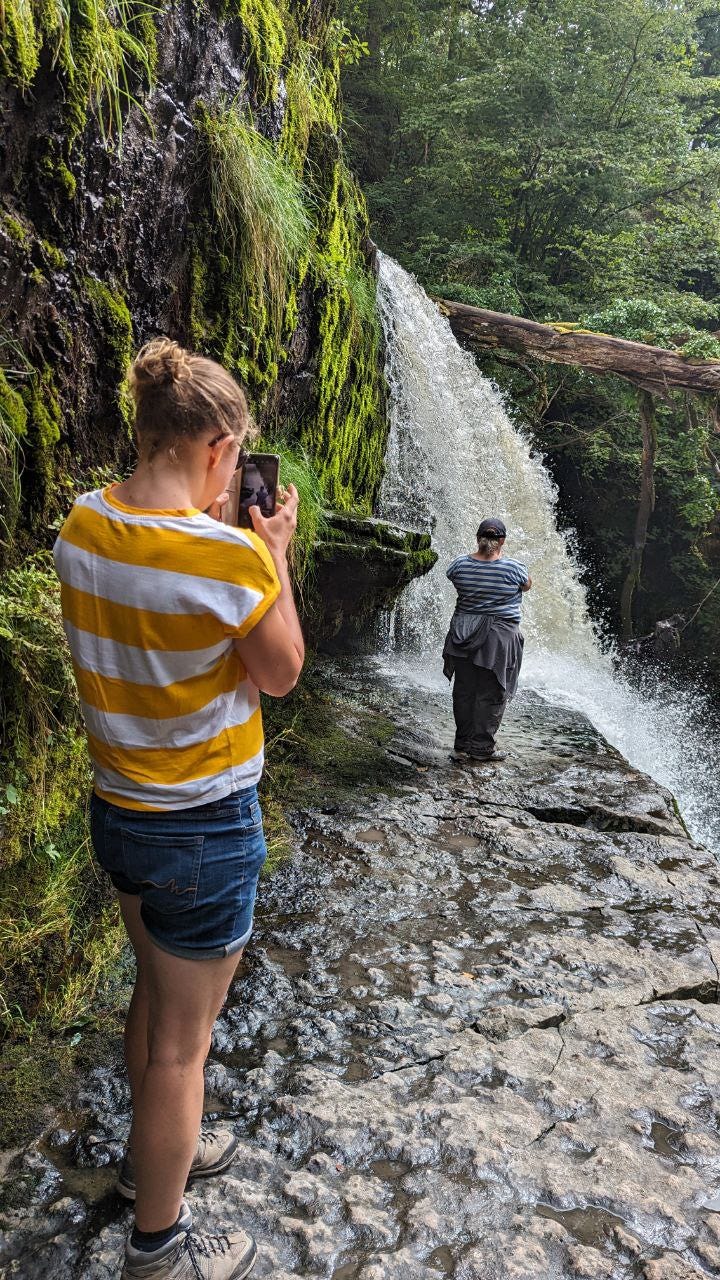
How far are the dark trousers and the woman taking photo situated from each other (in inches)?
168

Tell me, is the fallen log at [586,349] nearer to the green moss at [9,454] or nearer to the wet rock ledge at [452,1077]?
the wet rock ledge at [452,1077]

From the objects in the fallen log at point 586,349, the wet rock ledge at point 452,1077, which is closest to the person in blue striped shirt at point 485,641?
the wet rock ledge at point 452,1077

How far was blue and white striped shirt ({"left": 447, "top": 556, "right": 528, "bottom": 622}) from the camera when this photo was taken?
224 inches

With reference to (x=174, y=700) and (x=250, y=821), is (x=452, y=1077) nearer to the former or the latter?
(x=250, y=821)

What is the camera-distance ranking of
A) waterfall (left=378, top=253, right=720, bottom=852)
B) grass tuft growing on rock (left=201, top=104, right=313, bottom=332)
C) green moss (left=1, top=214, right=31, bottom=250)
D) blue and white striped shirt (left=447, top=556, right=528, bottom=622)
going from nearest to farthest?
green moss (left=1, top=214, right=31, bottom=250) < grass tuft growing on rock (left=201, top=104, right=313, bottom=332) < blue and white striped shirt (left=447, top=556, right=528, bottom=622) < waterfall (left=378, top=253, right=720, bottom=852)

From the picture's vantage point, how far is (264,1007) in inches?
109

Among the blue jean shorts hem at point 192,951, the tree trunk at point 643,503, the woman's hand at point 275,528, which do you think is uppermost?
the woman's hand at point 275,528

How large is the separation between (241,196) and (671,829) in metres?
4.09

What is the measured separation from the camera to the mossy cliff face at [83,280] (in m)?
2.36

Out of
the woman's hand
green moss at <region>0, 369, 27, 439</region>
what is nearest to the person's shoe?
the woman's hand

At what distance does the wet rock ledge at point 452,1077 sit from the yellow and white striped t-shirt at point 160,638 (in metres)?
1.13

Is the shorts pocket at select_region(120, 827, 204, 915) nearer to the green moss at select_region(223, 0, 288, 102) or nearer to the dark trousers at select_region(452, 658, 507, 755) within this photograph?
the green moss at select_region(223, 0, 288, 102)

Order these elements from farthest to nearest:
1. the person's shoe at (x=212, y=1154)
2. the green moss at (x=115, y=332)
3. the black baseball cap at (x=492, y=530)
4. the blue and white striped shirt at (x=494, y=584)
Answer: the blue and white striped shirt at (x=494, y=584)
the black baseball cap at (x=492, y=530)
the green moss at (x=115, y=332)
the person's shoe at (x=212, y=1154)

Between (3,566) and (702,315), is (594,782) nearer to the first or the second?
(3,566)
